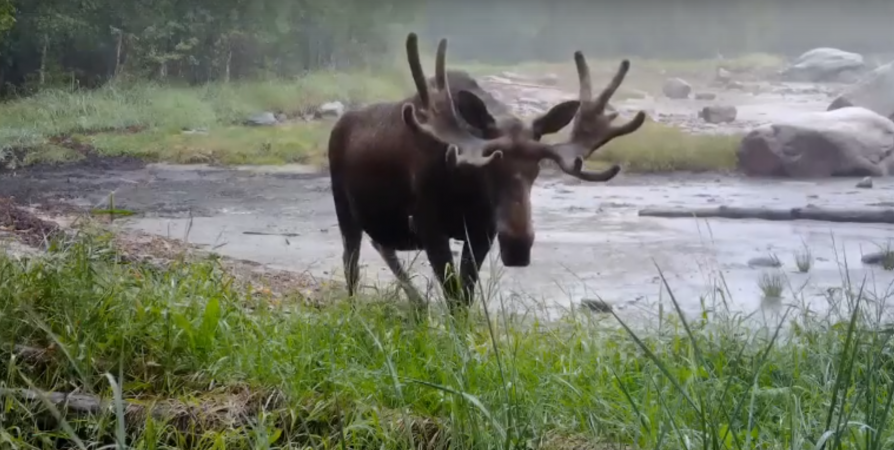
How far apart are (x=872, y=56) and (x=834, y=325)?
3.63 ft

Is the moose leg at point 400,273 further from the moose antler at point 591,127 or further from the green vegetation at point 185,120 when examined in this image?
the moose antler at point 591,127

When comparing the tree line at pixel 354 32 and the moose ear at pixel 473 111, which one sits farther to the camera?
the tree line at pixel 354 32

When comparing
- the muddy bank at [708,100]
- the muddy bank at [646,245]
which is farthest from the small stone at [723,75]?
the muddy bank at [646,245]

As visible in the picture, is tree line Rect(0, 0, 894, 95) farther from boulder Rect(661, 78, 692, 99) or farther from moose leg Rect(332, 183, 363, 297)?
moose leg Rect(332, 183, 363, 297)

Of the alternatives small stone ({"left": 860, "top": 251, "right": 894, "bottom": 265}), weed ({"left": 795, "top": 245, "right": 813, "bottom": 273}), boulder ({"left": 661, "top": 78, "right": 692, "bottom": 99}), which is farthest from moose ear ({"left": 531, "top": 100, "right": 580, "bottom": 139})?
small stone ({"left": 860, "top": 251, "right": 894, "bottom": 265})

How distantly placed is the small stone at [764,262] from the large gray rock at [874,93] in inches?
24.0

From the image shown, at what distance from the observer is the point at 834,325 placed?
9.95 ft

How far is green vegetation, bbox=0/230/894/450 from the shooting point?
2.23 metres

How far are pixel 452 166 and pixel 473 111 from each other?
0.23 meters

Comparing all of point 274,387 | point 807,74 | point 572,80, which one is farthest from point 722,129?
point 274,387

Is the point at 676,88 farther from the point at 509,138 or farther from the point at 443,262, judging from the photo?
the point at 443,262

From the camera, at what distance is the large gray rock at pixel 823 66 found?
348 cm

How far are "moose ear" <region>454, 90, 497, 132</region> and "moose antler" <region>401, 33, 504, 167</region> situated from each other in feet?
0.13

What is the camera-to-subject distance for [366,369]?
2.68 metres
